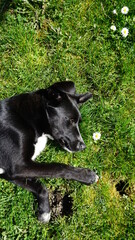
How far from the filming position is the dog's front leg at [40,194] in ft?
15.4

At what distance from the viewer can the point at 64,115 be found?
4.57 metres

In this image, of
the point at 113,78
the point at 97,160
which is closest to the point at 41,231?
the point at 97,160

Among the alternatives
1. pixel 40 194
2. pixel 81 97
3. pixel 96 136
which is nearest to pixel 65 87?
pixel 81 97

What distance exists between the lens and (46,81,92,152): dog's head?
452 cm

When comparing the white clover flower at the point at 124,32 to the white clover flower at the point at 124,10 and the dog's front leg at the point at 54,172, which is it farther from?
the dog's front leg at the point at 54,172

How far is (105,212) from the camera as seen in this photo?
5000mm

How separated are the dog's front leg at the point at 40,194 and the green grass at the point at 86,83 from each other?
0.49ft

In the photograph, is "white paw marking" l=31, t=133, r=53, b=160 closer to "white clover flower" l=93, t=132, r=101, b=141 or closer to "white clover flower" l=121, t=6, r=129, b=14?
"white clover flower" l=93, t=132, r=101, b=141

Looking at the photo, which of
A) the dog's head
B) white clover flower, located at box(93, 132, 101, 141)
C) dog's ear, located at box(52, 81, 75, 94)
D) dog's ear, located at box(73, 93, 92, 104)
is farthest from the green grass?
dog's ear, located at box(52, 81, 75, 94)

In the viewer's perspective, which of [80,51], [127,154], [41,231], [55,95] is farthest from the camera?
[80,51]

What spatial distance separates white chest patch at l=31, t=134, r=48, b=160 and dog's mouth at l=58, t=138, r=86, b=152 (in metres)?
0.21

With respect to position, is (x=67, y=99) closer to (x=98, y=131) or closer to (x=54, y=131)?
(x=54, y=131)

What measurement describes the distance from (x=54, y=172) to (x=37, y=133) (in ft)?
1.63

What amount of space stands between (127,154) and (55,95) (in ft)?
4.54
